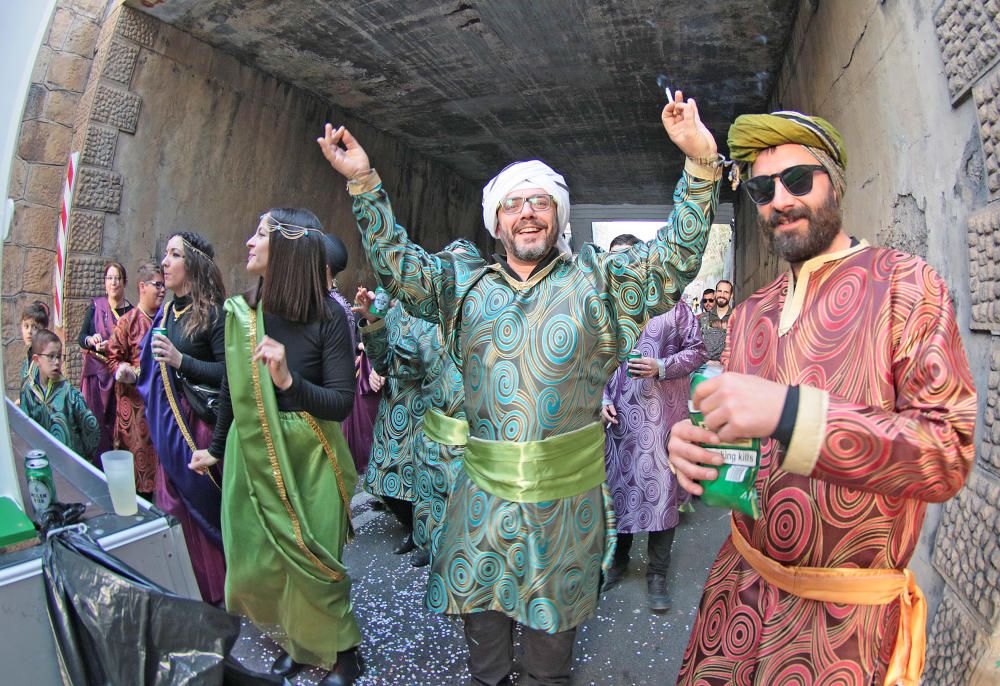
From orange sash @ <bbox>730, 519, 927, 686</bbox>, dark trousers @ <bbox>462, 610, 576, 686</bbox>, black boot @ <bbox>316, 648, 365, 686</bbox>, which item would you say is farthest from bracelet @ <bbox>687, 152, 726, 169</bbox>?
black boot @ <bbox>316, 648, 365, 686</bbox>

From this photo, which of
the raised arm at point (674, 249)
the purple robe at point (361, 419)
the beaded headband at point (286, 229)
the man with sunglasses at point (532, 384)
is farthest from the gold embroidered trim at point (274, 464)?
the purple robe at point (361, 419)

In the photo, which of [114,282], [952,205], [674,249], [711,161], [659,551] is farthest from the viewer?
[114,282]

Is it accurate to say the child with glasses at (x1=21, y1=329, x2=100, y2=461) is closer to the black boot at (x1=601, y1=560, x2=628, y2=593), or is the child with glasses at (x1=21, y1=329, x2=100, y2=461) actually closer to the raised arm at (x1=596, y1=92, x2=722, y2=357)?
the black boot at (x1=601, y1=560, x2=628, y2=593)

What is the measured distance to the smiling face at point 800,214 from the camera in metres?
1.45

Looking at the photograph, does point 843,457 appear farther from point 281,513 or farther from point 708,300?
point 708,300

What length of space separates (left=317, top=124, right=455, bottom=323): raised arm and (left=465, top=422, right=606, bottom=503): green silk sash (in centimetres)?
51

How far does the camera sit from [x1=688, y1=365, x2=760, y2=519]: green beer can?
120cm

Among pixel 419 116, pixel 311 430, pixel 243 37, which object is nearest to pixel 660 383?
pixel 311 430

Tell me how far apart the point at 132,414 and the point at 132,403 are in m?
0.06

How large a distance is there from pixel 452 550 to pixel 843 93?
3183mm

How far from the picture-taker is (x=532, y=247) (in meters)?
2.18

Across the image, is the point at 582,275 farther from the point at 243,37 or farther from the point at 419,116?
the point at 419,116

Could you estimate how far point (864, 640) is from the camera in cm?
129

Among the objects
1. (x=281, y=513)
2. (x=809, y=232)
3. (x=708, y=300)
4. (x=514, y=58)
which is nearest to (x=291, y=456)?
(x=281, y=513)
